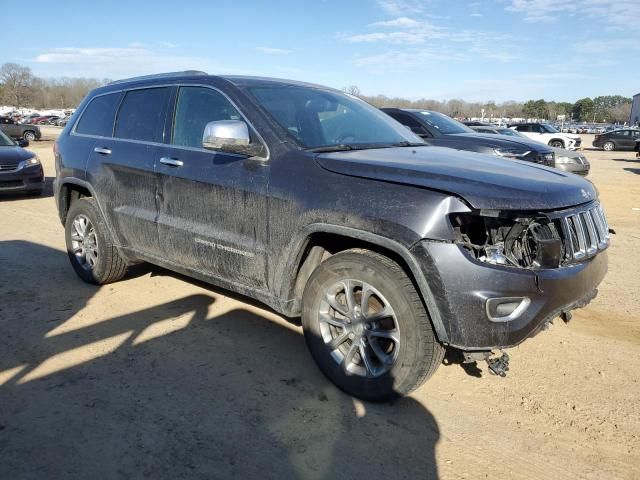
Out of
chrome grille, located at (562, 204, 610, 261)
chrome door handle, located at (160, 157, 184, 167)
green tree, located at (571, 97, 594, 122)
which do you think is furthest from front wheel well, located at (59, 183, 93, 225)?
green tree, located at (571, 97, 594, 122)

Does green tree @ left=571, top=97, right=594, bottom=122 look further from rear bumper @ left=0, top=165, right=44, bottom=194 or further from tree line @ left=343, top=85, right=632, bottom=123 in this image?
rear bumper @ left=0, top=165, right=44, bottom=194

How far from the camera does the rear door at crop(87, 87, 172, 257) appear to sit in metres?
4.07

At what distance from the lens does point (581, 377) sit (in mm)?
3395

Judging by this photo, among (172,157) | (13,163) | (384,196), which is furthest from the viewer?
(13,163)

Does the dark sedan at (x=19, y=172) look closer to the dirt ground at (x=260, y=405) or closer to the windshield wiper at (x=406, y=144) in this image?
the dirt ground at (x=260, y=405)

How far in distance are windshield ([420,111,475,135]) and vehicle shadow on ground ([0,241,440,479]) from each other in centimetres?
603

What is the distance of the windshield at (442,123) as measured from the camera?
899 centimetres

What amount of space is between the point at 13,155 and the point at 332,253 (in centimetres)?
990

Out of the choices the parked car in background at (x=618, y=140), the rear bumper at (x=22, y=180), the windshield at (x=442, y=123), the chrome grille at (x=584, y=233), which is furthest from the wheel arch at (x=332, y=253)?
the parked car in background at (x=618, y=140)

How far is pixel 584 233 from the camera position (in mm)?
2912

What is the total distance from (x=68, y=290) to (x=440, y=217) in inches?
153

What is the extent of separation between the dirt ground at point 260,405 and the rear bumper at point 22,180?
677 centimetres

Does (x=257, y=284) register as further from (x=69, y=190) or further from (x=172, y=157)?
(x=69, y=190)

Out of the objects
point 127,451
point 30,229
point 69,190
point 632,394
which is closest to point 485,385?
point 632,394
